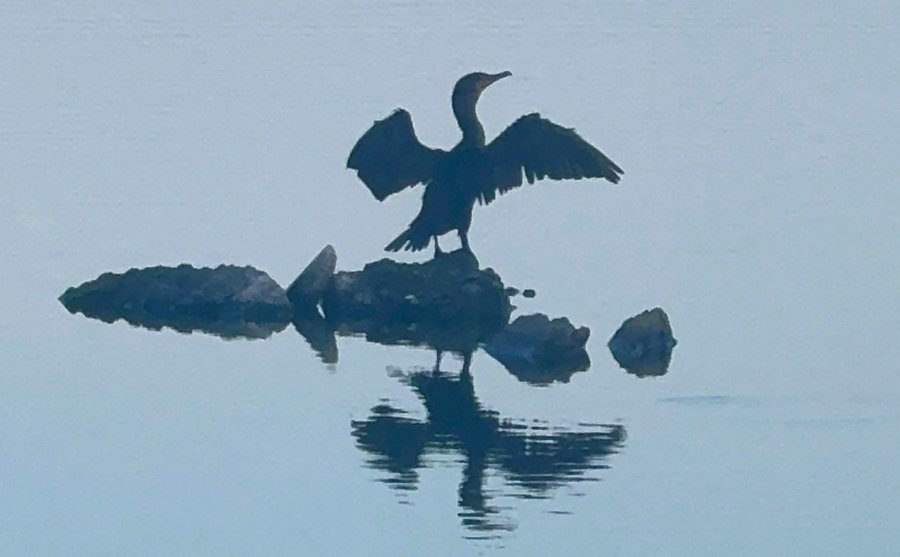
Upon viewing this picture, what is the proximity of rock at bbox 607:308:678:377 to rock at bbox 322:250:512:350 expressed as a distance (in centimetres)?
79

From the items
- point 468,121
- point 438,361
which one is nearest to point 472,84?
point 468,121

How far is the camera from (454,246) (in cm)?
1622

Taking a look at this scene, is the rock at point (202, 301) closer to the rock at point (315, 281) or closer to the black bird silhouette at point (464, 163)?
the rock at point (315, 281)

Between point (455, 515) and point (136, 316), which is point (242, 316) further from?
point (455, 515)

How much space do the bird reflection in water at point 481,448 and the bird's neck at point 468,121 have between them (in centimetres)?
248

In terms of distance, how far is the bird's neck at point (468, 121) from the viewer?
15.7 m

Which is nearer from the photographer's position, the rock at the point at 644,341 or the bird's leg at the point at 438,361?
the bird's leg at the point at 438,361

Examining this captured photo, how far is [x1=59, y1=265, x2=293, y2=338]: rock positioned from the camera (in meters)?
15.2

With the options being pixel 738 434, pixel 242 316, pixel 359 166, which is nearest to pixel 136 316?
pixel 242 316

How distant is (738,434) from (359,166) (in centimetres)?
395

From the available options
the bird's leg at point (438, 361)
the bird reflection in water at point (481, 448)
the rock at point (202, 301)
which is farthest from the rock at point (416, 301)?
the bird reflection in water at point (481, 448)

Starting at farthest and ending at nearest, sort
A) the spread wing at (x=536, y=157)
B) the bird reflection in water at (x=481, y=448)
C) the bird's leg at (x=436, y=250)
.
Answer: the bird's leg at (x=436, y=250) < the spread wing at (x=536, y=157) < the bird reflection in water at (x=481, y=448)

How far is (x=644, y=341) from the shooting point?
1423 cm

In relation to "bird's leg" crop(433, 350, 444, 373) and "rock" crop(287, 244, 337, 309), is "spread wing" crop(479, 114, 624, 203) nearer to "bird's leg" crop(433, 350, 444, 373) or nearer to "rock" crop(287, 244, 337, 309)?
"rock" crop(287, 244, 337, 309)
